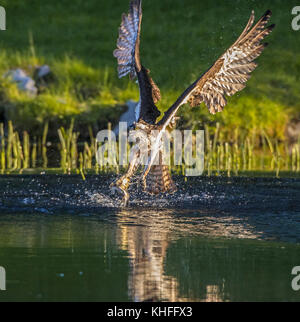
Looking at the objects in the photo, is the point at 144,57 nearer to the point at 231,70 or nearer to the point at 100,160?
the point at 100,160

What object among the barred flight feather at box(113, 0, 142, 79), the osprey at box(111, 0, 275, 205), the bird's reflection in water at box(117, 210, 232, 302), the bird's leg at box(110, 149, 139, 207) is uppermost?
the barred flight feather at box(113, 0, 142, 79)

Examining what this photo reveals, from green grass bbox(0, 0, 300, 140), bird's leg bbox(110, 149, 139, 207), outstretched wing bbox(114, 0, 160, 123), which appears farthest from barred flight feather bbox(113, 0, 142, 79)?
green grass bbox(0, 0, 300, 140)

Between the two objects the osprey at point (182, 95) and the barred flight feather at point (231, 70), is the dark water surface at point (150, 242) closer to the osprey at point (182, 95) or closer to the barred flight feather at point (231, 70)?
the osprey at point (182, 95)

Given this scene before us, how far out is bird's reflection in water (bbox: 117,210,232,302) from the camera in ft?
18.1

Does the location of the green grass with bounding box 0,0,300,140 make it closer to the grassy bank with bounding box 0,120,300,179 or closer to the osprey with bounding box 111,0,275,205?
the grassy bank with bounding box 0,120,300,179

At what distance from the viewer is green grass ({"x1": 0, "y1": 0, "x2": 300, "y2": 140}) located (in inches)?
665

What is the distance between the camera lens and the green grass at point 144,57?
1689 centimetres

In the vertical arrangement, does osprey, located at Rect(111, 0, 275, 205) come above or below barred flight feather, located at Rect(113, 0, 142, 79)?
below

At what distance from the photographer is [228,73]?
1059cm

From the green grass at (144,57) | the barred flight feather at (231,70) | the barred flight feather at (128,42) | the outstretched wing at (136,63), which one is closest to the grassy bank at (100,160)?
the green grass at (144,57)

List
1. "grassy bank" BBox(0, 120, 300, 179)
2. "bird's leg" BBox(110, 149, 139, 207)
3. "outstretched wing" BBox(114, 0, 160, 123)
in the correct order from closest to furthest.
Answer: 1. "bird's leg" BBox(110, 149, 139, 207)
2. "outstretched wing" BBox(114, 0, 160, 123)
3. "grassy bank" BBox(0, 120, 300, 179)

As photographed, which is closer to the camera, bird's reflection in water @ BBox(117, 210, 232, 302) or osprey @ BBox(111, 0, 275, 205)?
bird's reflection in water @ BBox(117, 210, 232, 302)

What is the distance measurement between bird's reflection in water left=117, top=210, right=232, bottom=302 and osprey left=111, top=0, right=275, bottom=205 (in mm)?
1020

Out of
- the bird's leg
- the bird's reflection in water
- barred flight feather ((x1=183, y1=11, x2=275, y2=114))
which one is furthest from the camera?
barred flight feather ((x1=183, y1=11, x2=275, y2=114))
